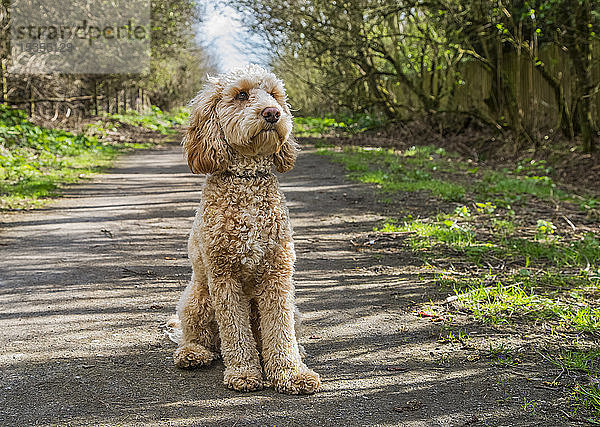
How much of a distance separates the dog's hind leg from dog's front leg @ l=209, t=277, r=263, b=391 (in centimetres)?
22

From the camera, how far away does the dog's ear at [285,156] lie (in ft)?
11.8

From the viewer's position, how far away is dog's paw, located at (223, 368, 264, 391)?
3.32m

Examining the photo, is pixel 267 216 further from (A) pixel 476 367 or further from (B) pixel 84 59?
(B) pixel 84 59

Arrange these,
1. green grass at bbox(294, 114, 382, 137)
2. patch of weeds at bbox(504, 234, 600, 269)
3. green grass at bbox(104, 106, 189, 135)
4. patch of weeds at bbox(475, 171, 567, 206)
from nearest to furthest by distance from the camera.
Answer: patch of weeds at bbox(504, 234, 600, 269) < patch of weeds at bbox(475, 171, 567, 206) < green grass at bbox(294, 114, 382, 137) < green grass at bbox(104, 106, 189, 135)

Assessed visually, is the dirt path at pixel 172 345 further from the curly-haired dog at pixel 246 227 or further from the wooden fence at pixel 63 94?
the wooden fence at pixel 63 94

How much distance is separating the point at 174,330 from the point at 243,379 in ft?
2.94

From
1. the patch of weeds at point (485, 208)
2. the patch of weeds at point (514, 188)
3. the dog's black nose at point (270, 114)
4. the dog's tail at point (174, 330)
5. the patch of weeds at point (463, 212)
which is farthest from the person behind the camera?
the patch of weeds at point (514, 188)

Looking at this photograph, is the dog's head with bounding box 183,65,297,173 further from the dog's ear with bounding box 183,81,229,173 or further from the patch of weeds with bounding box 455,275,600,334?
the patch of weeds with bounding box 455,275,600,334

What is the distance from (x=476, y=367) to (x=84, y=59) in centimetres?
2141

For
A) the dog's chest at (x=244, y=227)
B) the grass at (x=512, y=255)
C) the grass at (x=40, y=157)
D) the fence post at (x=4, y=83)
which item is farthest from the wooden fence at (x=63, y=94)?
the dog's chest at (x=244, y=227)

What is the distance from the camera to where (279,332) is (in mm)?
3418

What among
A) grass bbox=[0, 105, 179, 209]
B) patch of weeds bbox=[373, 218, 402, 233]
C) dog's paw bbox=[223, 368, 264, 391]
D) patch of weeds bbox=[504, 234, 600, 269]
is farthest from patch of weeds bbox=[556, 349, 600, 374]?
grass bbox=[0, 105, 179, 209]

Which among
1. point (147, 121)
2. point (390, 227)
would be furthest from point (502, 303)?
point (147, 121)

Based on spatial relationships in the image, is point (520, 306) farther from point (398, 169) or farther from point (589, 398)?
point (398, 169)
